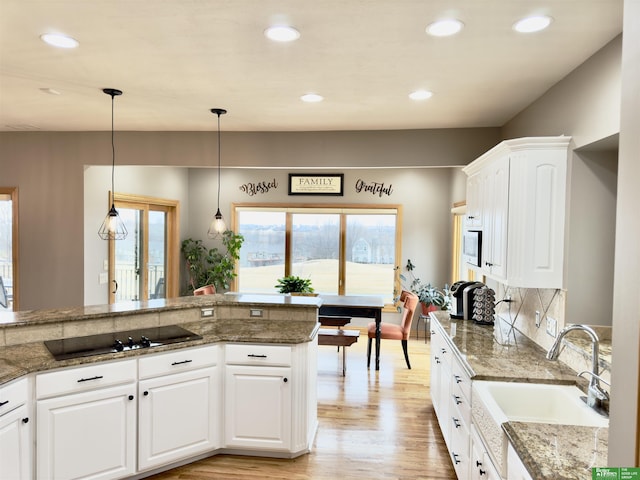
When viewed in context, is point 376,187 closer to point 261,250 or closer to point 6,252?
point 261,250

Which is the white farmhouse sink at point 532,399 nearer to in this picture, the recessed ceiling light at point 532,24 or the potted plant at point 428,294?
the recessed ceiling light at point 532,24

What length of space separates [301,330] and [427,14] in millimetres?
2233

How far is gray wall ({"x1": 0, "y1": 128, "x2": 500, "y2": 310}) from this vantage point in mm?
4547

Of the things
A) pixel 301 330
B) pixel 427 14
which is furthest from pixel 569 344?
pixel 427 14

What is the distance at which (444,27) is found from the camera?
2143 mm

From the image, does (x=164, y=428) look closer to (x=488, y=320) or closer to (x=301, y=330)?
(x=301, y=330)

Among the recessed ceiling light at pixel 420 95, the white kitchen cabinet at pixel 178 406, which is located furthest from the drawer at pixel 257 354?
the recessed ceiling light at pixel 420 95

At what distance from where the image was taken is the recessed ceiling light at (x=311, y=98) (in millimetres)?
3314

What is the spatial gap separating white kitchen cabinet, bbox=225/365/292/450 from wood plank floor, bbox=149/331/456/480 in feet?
0.59

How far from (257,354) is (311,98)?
6.46 feet

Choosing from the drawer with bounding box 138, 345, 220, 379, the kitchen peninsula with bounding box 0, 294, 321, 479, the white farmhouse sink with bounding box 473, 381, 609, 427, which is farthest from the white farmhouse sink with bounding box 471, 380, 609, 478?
Result: the drawer with bounding box 138, 345, 220, 379

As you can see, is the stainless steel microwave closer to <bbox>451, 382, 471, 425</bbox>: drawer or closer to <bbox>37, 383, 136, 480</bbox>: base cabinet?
<bbox>451, 382, 471, 425</bbox>: drawer

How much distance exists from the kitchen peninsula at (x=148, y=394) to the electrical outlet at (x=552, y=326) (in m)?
1.61

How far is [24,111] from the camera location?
3.90 meters
